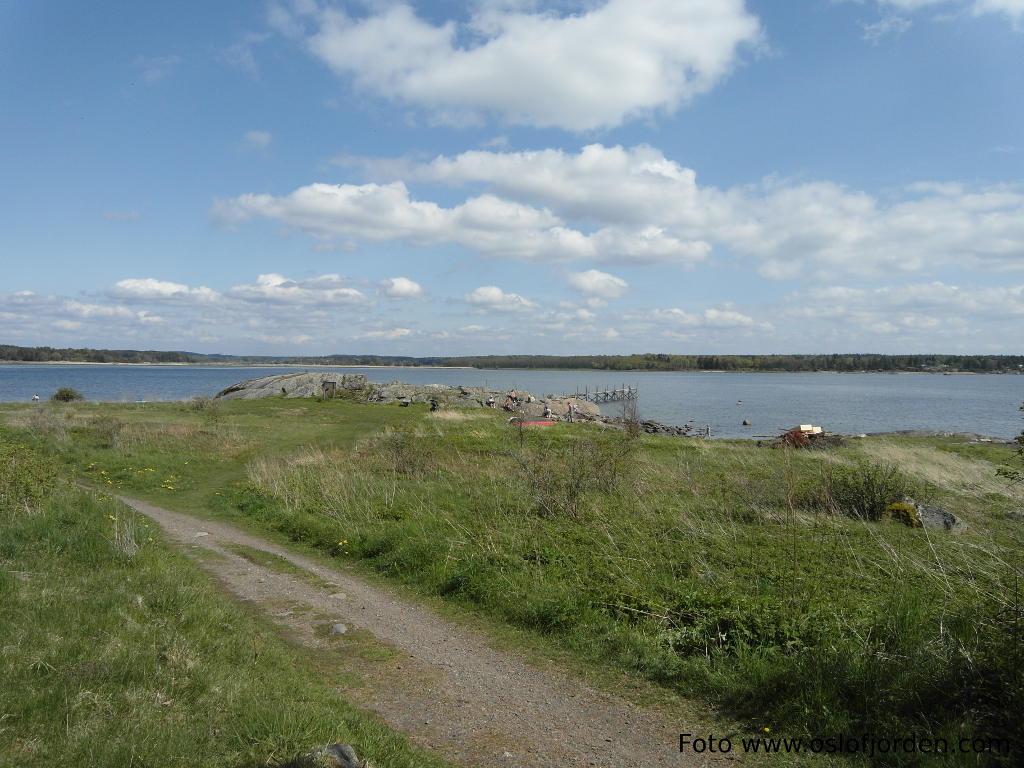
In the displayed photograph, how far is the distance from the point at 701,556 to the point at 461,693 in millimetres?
5138

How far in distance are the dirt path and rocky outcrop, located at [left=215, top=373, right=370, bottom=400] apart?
46.5m

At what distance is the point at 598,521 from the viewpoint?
1208cm

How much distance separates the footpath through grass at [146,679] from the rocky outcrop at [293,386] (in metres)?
46.4

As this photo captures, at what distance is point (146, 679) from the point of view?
525 centimetres

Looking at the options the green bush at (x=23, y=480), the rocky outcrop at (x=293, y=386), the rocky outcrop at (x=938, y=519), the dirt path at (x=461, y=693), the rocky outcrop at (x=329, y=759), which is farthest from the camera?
the rocky outcrop at (x=293, y=386)

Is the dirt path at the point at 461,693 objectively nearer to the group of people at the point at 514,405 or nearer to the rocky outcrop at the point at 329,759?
the rocky outcrop at the point at 329,759

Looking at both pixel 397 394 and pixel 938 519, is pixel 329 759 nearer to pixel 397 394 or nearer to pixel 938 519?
pixel 938 519

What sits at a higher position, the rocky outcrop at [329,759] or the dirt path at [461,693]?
the rocky outcrop at [329,759]

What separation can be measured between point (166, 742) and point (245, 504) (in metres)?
12.1

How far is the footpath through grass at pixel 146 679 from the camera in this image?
4359 millimetres

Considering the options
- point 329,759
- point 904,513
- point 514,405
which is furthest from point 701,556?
point 514,405

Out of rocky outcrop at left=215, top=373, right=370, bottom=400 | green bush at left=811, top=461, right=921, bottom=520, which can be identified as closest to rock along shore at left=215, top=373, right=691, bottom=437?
rocky outcrop at left=215, top=373, right=370, bottom=400

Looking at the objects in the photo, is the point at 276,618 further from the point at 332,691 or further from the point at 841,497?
the point at 841,497

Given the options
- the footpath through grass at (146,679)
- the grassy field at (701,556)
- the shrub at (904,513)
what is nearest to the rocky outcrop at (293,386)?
the grassy field at (701,556)
